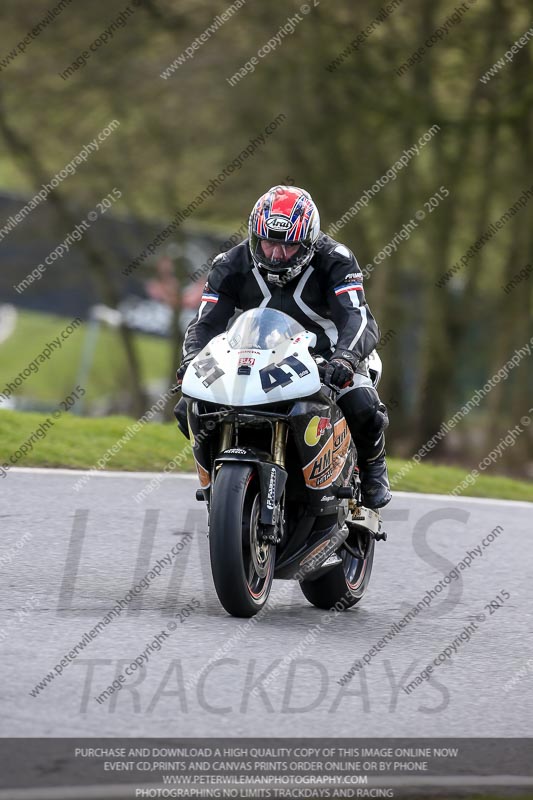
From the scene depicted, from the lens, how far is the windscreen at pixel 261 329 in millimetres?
6383

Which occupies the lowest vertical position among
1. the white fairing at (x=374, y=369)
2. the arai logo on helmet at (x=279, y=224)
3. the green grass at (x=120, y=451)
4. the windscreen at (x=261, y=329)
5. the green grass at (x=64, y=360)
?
the green grass at (x=64, y=360)

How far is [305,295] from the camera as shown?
683 centimetres

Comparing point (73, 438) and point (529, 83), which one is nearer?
point (73, 438)

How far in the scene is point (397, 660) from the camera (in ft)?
19.7

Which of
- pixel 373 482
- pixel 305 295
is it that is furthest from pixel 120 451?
pixel 305 295

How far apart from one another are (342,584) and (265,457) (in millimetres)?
1040

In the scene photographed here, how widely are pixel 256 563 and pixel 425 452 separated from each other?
749 inches

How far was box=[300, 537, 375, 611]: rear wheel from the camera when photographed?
693 cm

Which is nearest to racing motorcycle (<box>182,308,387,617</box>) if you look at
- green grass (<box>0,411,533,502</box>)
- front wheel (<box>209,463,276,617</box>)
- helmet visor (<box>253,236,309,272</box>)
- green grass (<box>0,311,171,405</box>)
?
front wheel (<box>209,463,276,617</box>)

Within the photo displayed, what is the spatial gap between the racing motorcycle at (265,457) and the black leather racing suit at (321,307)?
0.15 metres

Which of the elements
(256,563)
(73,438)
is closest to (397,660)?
(256,563)

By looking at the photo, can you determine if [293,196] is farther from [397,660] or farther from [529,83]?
[529,83]

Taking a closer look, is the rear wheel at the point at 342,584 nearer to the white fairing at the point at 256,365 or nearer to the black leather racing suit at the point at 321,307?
the black leather racing suit at the point at 321,307

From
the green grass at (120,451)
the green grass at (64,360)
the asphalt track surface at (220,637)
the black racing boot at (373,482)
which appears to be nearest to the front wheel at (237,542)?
the asphalt track surface at (220,637)
